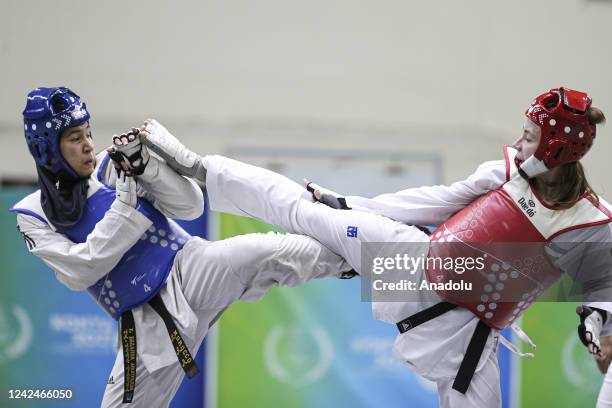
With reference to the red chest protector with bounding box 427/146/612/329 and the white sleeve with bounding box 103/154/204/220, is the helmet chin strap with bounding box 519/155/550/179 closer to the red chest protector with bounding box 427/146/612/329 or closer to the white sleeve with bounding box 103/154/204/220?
the red chest protector with bounding box 427/146/612/329

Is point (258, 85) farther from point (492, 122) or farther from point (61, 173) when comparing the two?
point (61, 173)

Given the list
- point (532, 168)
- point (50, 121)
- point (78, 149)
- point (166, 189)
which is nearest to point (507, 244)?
point (532, 168)

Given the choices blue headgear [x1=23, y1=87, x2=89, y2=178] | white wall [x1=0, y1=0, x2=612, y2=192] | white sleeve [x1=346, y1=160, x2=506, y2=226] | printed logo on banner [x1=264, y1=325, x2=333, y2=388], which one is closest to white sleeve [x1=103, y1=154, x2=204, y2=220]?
blue headgear [x1=23, y1=87, x2=89, y2=178]

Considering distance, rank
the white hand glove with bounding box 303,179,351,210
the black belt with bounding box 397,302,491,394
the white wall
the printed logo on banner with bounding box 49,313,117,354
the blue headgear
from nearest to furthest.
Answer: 1. the black belt with bounding box 397,302,491,394
2. the blue headgear
3. the white hand glove with bounding box 303,179,351,210
4. the printed logo on banner with bounding box 49,313,117,354
5. the white wall

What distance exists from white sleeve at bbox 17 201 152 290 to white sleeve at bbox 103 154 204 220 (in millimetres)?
173

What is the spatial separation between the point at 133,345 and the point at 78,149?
0.87 m

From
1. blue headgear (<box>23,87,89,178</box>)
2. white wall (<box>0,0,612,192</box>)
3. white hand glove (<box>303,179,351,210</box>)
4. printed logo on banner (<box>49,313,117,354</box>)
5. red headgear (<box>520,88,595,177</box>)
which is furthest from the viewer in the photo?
white wall (<box>0,0,612,192</box>)

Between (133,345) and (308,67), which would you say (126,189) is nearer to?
(133,345)

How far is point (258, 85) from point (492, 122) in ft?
7.25

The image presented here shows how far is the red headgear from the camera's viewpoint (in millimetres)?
2846

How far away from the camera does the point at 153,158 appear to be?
316 cm

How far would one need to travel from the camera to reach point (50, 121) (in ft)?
10.0

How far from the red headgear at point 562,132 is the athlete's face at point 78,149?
184 centimetres

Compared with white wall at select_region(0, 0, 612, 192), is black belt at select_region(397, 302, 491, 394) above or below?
below
